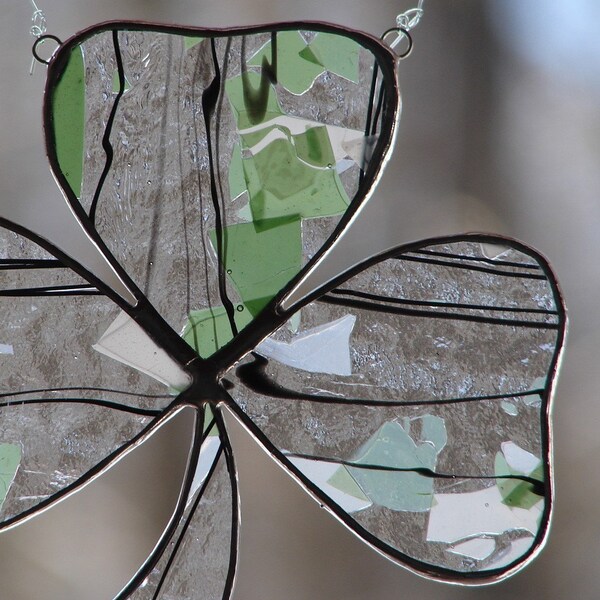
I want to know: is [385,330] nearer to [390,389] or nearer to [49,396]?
[390,389]

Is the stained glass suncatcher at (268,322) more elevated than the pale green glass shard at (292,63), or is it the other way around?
the pale green glass shard at (292,63)

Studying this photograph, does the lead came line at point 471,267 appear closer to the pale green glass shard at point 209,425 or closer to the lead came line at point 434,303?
the lead came line at point 434,303

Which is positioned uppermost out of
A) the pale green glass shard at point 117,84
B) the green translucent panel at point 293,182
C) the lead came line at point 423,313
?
the pale green glass shard at point 117,84

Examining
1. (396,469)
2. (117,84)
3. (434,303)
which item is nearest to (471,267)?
(434,303)

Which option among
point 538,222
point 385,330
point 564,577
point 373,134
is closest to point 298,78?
point 373,134

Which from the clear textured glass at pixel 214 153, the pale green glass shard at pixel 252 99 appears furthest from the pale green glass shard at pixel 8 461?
the pale green glass shard at pixel 252 99

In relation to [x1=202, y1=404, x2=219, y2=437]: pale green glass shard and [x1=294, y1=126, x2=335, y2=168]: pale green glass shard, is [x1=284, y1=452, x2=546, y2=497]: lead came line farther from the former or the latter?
[x1=294, y1=126, x2=335, y2=168]: pale green glass shard
